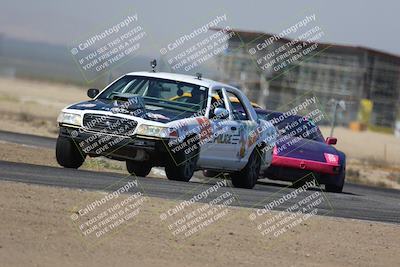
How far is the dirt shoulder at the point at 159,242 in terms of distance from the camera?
26.4 feet

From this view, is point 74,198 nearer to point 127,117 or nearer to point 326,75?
point 127,117

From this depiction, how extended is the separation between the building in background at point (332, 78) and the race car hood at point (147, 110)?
57.6 m

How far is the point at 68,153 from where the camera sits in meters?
14.0

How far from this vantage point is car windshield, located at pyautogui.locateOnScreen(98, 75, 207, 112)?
1458 cm

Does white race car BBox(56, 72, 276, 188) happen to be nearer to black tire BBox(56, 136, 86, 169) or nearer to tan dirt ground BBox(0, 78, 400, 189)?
black tire BBox(56, 136, 86, 169)

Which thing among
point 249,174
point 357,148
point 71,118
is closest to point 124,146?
point 71,118

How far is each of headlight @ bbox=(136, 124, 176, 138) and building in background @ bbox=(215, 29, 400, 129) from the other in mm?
58393

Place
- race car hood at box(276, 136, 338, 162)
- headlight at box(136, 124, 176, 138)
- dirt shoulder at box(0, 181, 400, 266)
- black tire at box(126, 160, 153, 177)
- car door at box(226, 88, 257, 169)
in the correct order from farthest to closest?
1. race car hood at box(276, 136, 338, 162)
2. black tire at box(126, 160, 153, 177)
3. car door at box(226, 88, 257, 169)
4. headlight at box(136, 124, 176, 138)
5. dirt shoulder at box(0, 181, 400, 266)

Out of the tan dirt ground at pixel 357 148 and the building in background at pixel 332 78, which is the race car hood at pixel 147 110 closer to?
the tan dirt ground at pixel 357 148

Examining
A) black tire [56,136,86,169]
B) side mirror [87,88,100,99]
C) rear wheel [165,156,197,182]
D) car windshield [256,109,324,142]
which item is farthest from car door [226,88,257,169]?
car windshield [256,109,324,142]

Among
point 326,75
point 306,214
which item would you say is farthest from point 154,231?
point 326,75

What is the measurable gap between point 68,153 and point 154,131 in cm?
135

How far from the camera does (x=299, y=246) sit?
982cm

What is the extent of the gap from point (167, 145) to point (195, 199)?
1.64 metres
